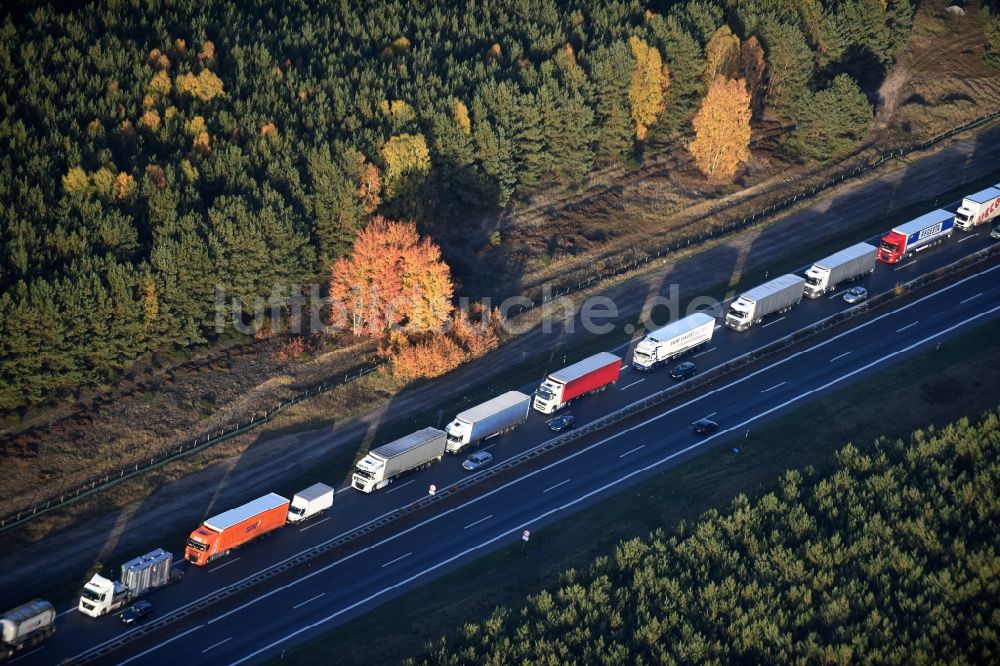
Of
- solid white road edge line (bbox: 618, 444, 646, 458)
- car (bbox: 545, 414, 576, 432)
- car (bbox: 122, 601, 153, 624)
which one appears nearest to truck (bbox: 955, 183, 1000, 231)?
solid white road edge line (bbox: 618, 444, 646, 458)

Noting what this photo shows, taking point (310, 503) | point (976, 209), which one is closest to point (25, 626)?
point (310, 503)

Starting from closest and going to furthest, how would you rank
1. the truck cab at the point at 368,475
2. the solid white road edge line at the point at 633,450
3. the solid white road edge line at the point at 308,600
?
the solid white road edge line at the point at 308,600, the truck cab at the point at 368,475, the solid white road edge line at the point at 633,450

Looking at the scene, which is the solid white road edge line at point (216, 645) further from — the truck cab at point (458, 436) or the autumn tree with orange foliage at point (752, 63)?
the autumn tree with orange foliage at point (752, 63)

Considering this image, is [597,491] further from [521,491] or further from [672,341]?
[672,341]

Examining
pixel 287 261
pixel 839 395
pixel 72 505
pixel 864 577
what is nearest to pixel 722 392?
pixel 839 395

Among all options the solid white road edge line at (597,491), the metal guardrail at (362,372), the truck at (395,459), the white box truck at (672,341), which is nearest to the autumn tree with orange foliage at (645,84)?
the metal guardrail at (362,372)

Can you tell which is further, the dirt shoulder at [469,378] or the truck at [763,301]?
the truck at [763,301]
